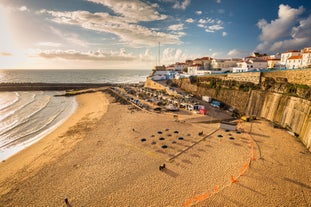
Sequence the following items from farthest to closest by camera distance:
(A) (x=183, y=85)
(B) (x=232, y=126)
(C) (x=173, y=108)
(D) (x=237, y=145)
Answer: (A) (x=183, y=85) < (C) (x=173, y=108) < (B) (x=232, y=126) < (D) (x=237, y=145)

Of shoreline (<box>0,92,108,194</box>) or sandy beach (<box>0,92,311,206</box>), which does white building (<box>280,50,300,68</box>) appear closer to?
sandy beach (<box>0,92,311,206</box>)

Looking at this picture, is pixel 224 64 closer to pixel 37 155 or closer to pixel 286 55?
pixel 286 55

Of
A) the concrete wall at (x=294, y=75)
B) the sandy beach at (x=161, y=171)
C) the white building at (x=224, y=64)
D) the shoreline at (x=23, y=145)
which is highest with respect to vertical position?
the white building at (x=224, y=64)

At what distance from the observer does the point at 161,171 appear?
14.8 meters

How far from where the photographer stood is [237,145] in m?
19.4

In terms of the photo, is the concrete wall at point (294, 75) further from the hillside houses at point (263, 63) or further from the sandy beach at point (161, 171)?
the sandy beach at point (161, 171)

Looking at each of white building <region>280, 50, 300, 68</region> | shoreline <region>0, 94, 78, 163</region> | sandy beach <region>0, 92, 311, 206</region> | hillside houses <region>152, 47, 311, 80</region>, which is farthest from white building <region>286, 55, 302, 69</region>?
shoreline <region>0, 94, 78, 163</region>

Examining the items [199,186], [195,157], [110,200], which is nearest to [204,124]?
[195,157]

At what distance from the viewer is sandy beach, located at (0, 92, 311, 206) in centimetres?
1198

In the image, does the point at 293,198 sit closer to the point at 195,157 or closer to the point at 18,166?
the point at 195,157

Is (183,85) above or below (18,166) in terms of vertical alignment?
above

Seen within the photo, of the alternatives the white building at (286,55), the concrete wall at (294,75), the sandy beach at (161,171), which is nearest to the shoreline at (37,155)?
the sandy beach at (161,171)

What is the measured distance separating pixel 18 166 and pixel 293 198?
27.1 meters

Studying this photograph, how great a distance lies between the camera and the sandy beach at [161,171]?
1198cm
